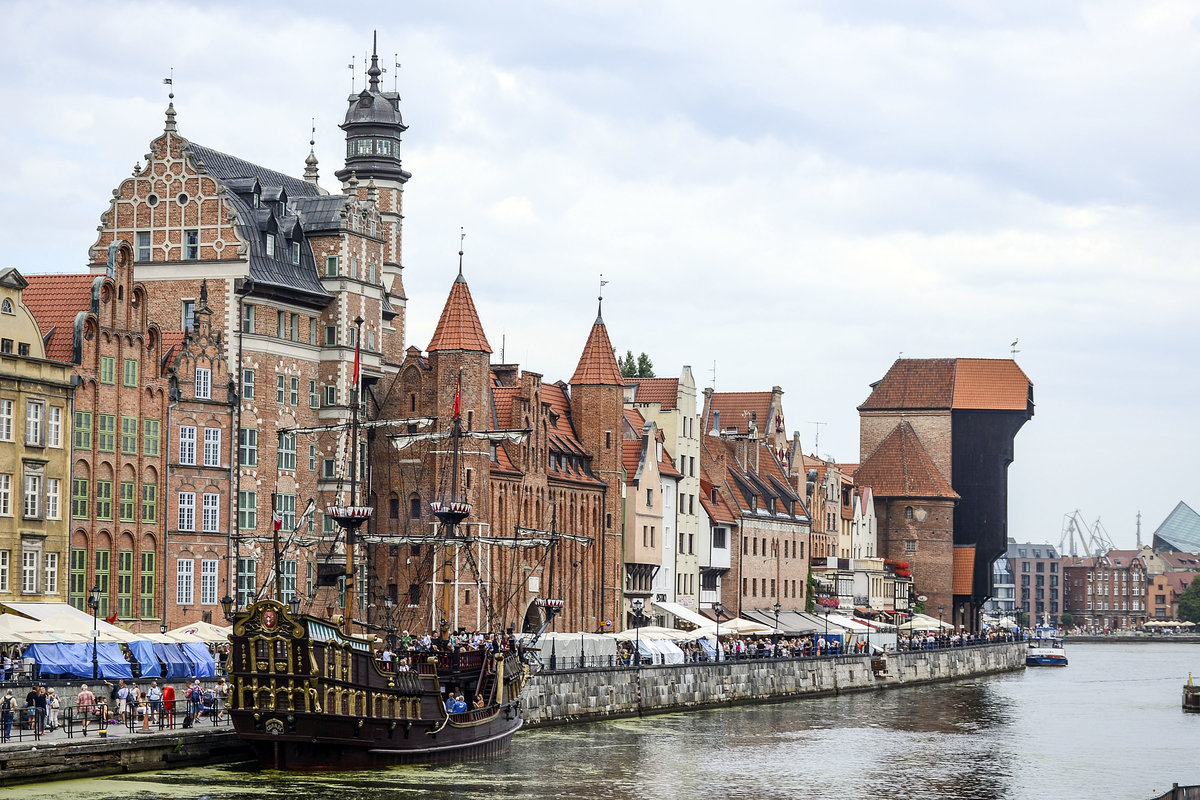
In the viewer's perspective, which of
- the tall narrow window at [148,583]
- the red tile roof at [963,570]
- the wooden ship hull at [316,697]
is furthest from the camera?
the red tile roof at [963,570]

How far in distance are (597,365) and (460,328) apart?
50.8ft

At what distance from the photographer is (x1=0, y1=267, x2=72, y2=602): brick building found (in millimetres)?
71500

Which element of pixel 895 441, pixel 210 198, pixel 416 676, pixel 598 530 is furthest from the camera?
pixel 895 441

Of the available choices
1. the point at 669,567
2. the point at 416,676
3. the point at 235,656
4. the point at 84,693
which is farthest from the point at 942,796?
the point at 669,567

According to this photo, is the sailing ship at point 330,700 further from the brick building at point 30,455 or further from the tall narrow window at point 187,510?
the tall narrow window at point 187,510

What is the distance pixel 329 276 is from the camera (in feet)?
295

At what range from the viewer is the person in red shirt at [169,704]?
58.4m

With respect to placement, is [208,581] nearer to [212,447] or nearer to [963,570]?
[212,447]

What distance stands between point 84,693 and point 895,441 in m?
127

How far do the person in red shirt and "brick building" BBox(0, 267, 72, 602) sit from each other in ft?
41.5

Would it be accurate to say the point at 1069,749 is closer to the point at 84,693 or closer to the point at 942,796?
the point at 942,796

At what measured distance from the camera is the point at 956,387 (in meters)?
181

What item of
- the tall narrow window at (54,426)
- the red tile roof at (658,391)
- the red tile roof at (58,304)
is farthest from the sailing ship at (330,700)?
the red tile roof at (658,391)

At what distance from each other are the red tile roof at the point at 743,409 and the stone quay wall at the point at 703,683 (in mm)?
22257
